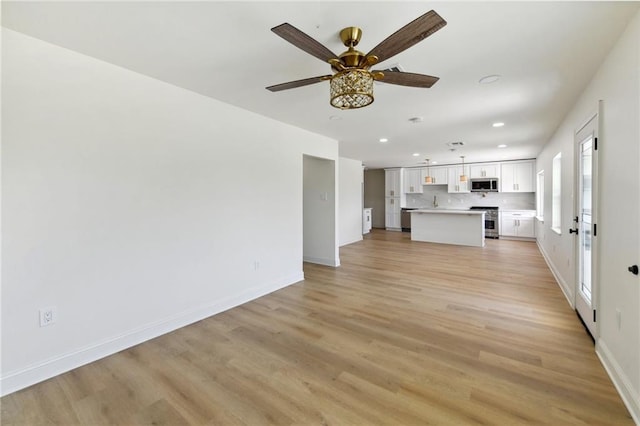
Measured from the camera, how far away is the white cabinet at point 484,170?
29.1 ft

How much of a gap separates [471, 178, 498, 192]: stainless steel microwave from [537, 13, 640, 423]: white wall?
691 cm

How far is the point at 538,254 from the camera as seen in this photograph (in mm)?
6391

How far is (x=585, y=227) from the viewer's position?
9.63ft

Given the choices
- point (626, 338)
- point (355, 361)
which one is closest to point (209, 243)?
point (355, 361)

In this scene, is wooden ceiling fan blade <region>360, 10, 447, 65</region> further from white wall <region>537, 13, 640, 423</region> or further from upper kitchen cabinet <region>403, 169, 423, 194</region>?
upper kitchen cabinet <region>403, 169, 423, 194</region>

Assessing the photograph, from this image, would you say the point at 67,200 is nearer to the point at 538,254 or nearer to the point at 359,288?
the point at 359,288

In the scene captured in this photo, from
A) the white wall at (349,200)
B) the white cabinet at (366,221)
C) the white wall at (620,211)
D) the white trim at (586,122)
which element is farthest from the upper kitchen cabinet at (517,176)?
the white wall at (620,211)

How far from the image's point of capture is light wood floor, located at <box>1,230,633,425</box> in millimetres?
1751

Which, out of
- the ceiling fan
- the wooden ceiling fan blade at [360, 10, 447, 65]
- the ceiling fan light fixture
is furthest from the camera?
the ceiling fan light fixture

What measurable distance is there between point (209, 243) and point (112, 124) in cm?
146

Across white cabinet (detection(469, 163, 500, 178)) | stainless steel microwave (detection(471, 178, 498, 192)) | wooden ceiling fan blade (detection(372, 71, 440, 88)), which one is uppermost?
white cabinet (detection(469, 163, 500, 178))

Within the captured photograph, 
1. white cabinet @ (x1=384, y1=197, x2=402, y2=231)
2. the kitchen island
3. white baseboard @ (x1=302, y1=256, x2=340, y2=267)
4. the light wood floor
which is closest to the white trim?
the light wood floor

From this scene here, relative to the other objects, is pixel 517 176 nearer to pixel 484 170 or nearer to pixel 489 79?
pixel 484 170

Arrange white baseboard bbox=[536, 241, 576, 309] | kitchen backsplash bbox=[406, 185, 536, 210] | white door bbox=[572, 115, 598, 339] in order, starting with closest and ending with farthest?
white door bbox=[572, 115, 598, 339]
white baseboard bbox=[536, 241, 576, 309]
kitchen backsplash bbox=[406, 185, 536, 210]
